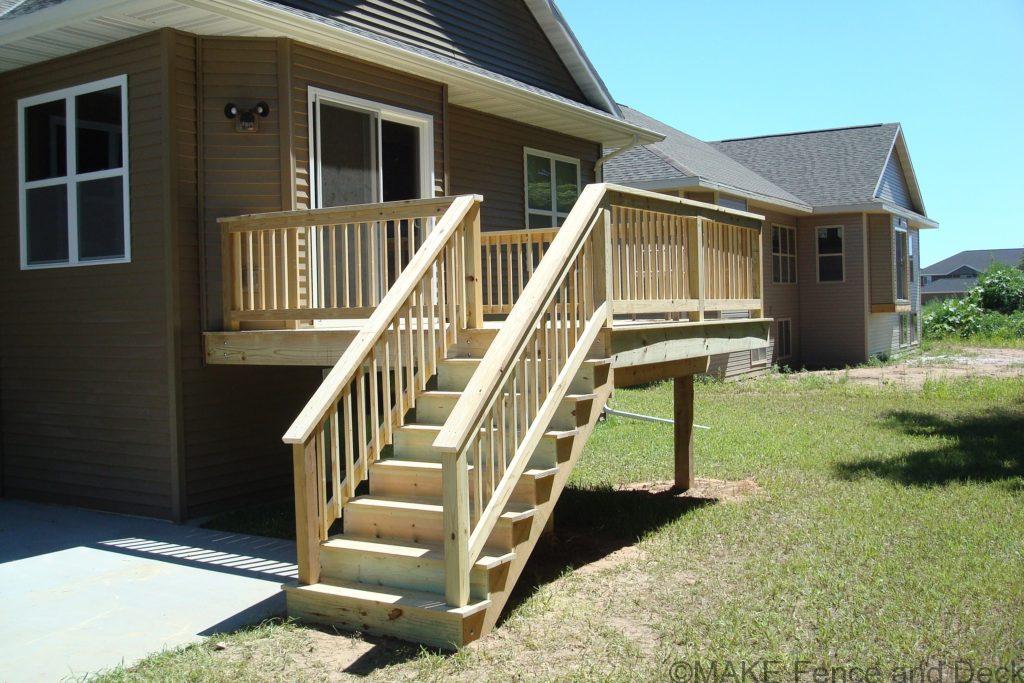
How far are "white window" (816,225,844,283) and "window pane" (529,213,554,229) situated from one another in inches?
533

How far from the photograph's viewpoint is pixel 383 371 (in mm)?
5707

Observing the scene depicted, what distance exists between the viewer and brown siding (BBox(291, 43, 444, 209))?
27.0 ft

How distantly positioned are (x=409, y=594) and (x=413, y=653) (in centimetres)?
38

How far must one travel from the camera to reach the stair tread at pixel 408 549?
4996mm

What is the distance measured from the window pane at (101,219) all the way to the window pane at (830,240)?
751 inches

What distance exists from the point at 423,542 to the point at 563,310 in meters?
1.71

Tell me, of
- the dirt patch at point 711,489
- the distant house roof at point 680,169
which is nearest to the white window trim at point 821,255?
the distant house roof at point 680,169

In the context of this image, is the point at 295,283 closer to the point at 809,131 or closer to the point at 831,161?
the point at 831,161

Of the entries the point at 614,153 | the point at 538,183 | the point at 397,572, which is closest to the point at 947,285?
the point at 614,153

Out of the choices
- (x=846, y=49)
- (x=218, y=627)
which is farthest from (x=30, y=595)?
(x=846, y=49)

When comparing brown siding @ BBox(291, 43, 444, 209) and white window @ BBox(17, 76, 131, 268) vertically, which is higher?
brown siding @ BBox(291, 43, 444, 209)

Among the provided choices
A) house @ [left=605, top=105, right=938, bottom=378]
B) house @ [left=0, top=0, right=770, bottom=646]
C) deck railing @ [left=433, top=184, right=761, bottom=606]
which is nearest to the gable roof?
house @ [left=0, top=0, right=770, bottom=646]

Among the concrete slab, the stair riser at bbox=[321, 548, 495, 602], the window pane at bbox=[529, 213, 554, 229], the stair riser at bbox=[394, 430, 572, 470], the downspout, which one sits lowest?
the concrete slab

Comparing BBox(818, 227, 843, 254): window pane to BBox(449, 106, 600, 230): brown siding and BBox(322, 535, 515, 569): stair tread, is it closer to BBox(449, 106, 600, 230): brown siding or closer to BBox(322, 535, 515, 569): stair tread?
BBox(449, 106, 600, 230): brown siding
